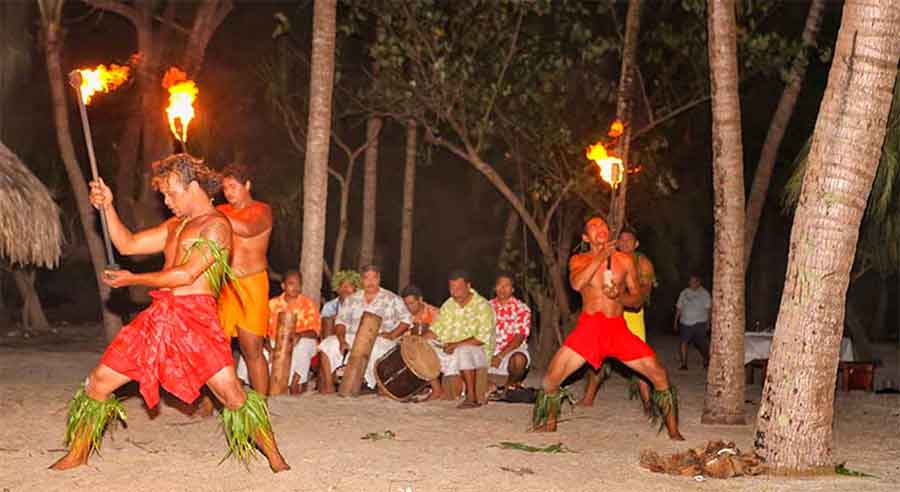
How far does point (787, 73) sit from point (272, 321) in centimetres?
614

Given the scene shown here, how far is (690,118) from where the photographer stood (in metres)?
20.6

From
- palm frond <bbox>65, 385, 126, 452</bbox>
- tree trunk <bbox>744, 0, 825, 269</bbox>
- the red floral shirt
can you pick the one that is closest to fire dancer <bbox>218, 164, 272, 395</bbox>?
palm frond <bbox>65, 385, 126, 452</bbox>

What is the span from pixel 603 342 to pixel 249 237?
9.22 ft

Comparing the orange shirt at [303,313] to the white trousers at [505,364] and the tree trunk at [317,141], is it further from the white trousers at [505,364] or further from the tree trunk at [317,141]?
the white trousers at [505,364]

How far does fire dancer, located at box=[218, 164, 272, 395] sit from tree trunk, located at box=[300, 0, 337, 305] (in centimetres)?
221

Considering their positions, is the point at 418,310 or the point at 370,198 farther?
the point at 370,198

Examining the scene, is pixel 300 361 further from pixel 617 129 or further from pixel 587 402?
pixel 617 129

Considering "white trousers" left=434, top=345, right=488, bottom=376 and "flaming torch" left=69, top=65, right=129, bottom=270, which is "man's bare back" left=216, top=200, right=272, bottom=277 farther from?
"white trousers" left=434, top=345, right=488, bottom=376

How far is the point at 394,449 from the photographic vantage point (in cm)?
810

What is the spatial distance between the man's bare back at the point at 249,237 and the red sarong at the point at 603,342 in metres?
2.53

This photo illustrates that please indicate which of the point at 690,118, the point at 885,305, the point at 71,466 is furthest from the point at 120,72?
the point at 885,305

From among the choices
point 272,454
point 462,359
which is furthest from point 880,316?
point 272,454

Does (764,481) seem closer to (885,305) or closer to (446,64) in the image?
(446,64)

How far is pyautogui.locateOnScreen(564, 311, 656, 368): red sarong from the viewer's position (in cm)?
847
